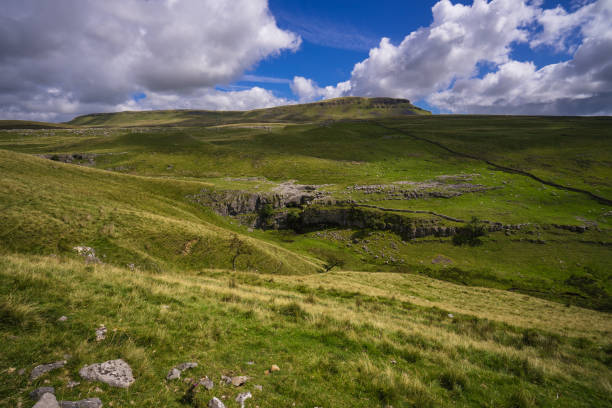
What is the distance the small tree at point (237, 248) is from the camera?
1094 inches

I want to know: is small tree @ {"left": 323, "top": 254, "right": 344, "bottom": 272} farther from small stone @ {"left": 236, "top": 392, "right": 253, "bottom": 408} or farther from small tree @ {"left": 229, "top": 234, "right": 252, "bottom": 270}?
small stone @ {"left": 236, "top": 392, "right": 253, "bottom": 408}

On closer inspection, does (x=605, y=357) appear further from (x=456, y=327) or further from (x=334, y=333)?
(x=334, y=333)

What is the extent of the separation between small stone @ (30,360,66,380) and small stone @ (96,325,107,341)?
135 cm

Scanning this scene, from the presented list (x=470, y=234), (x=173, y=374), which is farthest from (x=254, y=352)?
(x=470, y=234)

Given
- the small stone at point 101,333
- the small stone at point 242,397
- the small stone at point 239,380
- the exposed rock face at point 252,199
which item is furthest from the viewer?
the exposed rock face at point 252,199

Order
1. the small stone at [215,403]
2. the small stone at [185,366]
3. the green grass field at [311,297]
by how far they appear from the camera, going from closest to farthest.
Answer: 1. the small stone at [215,403]
2. the small stone at [185,366]
3. the green grass field at [311,297]

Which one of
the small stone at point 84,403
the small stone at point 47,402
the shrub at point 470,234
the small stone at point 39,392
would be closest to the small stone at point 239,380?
the small stone at point 84,403

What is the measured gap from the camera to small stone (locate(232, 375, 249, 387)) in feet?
19.3

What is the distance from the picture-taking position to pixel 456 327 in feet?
48.0

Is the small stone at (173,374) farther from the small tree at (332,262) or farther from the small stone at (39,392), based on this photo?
the small tree at (332,262)

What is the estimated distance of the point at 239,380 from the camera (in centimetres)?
600

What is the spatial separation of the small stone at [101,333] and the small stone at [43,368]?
135 centimetres

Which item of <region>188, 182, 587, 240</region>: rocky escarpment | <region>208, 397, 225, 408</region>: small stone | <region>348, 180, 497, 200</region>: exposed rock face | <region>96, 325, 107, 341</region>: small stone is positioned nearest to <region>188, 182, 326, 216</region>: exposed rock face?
<region>188, 182, 587, 240</region>: rocky escarpment

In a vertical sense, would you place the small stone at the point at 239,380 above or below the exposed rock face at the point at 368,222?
above
